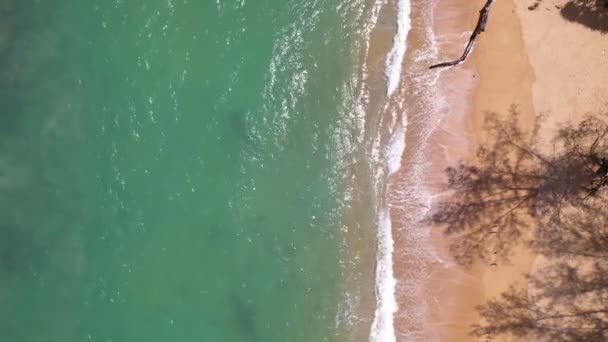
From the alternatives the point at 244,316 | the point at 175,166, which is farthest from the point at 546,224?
the point at 175,166

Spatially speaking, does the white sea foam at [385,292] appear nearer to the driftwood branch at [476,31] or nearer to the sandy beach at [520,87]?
the sandy beach at [520,87]

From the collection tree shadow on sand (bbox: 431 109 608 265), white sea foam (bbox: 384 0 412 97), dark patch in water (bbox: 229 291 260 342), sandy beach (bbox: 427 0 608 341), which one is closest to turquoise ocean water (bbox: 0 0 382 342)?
dark patch in water (bbox: 229 291 260 342)

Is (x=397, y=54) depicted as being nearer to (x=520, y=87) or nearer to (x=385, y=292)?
(x=520, y=87)

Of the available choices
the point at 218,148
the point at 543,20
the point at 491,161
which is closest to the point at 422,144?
the point at 491,161

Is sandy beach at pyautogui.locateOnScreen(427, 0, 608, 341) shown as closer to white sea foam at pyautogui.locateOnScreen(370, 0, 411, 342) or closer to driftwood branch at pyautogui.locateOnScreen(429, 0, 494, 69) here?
driftwood branch at pyautogui.locateOnScreen(429, 0, 494, 69)

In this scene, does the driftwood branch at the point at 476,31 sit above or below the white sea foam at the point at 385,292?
above

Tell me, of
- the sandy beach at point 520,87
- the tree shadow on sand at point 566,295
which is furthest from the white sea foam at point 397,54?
the tree shadow on sand at point 566,295

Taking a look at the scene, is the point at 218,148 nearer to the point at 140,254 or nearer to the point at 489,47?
the point at 140,254
